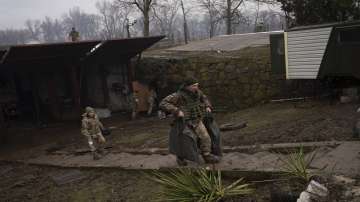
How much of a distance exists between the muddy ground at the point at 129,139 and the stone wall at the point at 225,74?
3.29 ft

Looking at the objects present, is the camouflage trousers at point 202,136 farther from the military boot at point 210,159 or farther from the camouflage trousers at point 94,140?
the camouflage trousers at point 94,140

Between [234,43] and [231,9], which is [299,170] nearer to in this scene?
[234,43]

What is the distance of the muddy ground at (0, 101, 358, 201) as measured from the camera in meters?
9.01

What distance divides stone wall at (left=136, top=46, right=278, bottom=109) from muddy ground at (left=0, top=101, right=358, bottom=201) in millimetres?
1003

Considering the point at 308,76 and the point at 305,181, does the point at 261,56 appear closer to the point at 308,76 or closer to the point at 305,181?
the point at 308,76

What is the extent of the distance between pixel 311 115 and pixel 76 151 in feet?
22.9

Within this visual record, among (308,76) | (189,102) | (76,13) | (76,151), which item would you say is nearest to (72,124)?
(76,151)

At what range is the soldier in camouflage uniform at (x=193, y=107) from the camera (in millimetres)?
8211

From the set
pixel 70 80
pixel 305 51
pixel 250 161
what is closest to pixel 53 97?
pixel 70 80

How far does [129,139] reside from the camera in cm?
1386

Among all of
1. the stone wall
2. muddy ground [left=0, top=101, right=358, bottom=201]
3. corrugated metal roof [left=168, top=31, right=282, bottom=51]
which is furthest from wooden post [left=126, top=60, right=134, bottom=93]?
corrugated metal roof [left=168, top=31, right=282, bottom=51]

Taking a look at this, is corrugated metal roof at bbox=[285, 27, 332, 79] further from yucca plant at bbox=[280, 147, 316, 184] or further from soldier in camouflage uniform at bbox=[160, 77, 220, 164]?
yucca plant at bbox=[280, 147, 316, 184]

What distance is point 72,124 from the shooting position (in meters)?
17.7

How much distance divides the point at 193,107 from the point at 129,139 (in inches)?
236
